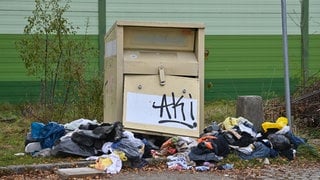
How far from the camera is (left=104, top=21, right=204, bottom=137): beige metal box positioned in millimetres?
8945

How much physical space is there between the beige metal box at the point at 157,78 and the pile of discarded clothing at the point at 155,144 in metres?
0.27

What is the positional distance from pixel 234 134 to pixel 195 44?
5.06ft

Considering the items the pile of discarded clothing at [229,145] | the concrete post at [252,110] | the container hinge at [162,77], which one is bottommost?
the pile of discarded clothing at [229,145]

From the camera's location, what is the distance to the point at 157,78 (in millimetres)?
9070

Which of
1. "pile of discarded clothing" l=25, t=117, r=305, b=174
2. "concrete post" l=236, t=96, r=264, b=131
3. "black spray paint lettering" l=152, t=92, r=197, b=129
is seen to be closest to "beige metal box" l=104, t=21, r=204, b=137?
"black spray paint lettering" l=152, t=92, r=197, b=129

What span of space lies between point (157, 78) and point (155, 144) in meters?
1.01

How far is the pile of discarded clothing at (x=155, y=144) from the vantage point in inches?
322

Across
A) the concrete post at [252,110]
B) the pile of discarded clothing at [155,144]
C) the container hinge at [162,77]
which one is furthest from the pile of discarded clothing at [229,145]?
the container hinge at [162,77]

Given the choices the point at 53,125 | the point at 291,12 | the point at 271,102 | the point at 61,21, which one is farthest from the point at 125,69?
the point at 291,12

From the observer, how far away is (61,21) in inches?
481

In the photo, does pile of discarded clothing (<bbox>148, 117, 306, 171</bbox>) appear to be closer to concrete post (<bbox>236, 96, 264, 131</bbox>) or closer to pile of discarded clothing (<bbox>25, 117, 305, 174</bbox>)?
pile of discarded clothing (<bbox>25, 117, 305, 174</bbox>)

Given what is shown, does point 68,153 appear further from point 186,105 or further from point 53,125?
point 186,105

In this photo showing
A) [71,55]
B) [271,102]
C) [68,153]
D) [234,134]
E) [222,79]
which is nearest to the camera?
[68,153]

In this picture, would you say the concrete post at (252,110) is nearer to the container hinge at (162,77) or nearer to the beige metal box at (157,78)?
the beige metal box at (157,78)
